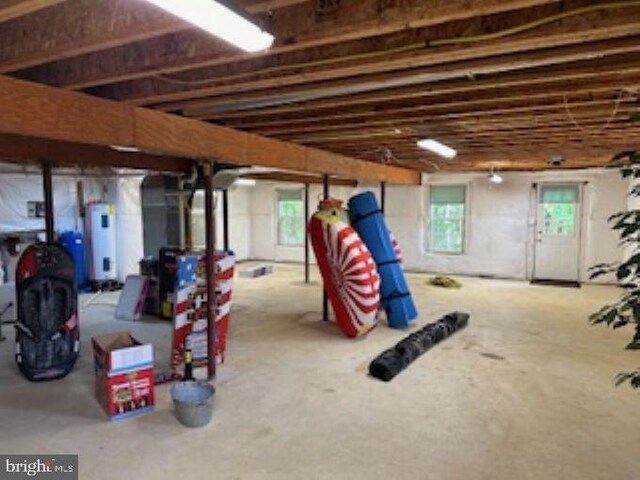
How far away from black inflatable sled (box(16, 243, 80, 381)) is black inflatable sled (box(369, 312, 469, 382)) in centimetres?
261

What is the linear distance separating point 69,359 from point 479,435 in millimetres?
3311

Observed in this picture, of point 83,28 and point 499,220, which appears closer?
point 83,28

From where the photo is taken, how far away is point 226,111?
267 cm

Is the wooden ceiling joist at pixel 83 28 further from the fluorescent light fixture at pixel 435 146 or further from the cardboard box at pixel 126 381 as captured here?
the fluorescent light fixture at pixel 435 146

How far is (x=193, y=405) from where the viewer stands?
9.24ft

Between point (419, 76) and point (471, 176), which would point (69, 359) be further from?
point (471, 176)

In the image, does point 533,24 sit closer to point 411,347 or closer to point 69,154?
point 411,347

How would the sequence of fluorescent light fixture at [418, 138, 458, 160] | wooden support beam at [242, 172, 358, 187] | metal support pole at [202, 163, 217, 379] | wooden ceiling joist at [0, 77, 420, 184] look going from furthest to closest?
wooden support beam at [242, 172, 358, 187] < fluorescent light fixture at [418, 138, 458, 160] < metal support pole at [202, 163, 217, 379] < wooden ceiling joist at [0, 77, 420, 184]

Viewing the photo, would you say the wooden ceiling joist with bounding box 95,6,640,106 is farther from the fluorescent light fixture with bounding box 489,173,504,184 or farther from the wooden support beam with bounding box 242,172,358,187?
the fluorescent light fixture with bounding box 489,173,504,184

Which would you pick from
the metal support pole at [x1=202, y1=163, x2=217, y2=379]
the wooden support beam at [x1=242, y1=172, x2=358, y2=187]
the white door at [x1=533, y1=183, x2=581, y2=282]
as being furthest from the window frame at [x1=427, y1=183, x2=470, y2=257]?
the metal support pole at [x1=202, y1=163, x2=217, y2=379]

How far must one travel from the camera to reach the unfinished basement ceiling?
150 centimetres

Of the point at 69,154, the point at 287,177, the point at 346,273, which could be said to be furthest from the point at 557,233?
the point at 69,154

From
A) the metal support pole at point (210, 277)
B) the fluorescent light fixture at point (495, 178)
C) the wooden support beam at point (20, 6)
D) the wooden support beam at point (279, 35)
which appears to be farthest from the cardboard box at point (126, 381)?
the fluorescent light fixture at point (495, 178)

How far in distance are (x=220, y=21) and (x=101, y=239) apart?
6781 millimetres
